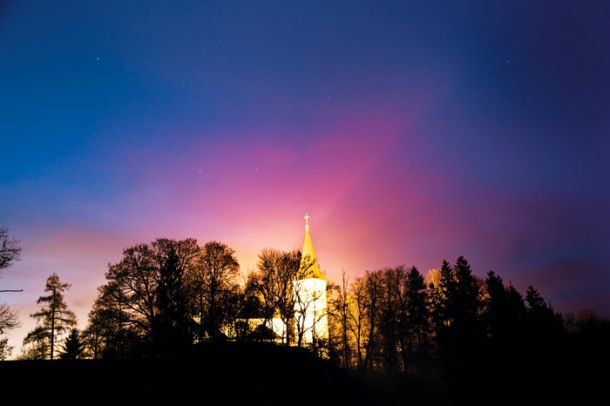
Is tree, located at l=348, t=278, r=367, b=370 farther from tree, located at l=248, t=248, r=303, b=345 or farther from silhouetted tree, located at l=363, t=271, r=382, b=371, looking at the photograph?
tree, located at l=248, t=248, r=303, b=345

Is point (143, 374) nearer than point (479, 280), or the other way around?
point (143, 374)

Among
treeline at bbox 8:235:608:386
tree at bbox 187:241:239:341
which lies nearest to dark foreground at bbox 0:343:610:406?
treeline at bbox 8:235:608:386

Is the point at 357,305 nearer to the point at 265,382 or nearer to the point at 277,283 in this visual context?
the point at 277,283

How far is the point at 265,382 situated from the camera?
2073cm

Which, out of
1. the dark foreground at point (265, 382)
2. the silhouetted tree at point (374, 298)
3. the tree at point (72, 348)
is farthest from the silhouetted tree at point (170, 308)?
the silhouetted tree at point (374, 298)

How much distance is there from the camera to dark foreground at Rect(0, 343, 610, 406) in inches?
569

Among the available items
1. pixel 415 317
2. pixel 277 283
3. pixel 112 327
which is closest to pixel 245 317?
pixel 277 283

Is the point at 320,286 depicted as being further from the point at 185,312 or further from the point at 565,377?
the point at 565,377

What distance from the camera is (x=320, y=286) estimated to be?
5731cm

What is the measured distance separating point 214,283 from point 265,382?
681 inches

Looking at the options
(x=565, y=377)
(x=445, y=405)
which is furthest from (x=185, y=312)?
(x=565, y=377)

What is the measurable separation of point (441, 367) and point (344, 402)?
1732 centimetres

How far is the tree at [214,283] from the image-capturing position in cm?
3391

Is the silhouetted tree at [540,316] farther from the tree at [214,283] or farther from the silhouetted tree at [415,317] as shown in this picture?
the tree at [214,283]
